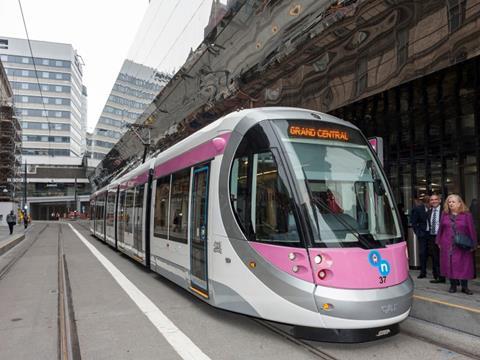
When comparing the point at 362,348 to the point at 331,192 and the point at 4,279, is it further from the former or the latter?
the point at 4,279

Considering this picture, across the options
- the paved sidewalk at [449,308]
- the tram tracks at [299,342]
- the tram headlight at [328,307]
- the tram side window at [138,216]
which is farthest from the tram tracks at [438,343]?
the tram side window at [138,216]

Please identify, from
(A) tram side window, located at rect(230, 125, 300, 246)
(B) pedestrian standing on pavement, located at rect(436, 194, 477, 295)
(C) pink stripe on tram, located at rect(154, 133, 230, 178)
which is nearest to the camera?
(A) tram side window, located at rect(230, 125, 300, 246)

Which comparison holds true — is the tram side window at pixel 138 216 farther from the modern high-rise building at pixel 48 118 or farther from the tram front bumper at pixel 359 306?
the modern high-rise building at pixel 48 118

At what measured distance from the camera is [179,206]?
8.05 meters

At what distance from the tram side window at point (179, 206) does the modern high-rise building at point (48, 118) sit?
8801 centimetres

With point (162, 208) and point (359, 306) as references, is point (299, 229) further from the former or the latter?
point (162, 208)

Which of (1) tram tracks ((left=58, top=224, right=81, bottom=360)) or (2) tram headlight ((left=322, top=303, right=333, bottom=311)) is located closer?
(2) tram headlight ((left=322, top=303, right=333, bottom=311))

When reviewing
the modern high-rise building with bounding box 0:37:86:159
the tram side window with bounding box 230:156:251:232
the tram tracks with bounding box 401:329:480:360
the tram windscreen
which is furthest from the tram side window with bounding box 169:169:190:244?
the modern high-rise building with bounding box 0:37:86:159

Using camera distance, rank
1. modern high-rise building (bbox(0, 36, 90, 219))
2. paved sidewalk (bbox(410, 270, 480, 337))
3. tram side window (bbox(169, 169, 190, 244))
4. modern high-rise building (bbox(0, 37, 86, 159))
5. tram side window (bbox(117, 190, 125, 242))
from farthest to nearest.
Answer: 1. modern high-rise building (bbox(0, 37, 86, 159))
2. modern high-rise building (bbox(0, 36, 90, 219))
3. tram side window (bbox(117, 190, 125, 242))
4. tram side window (bbox(169, 169, 190, 244))
5. paved sidewalk (bbox(410, 270, 480, 337))

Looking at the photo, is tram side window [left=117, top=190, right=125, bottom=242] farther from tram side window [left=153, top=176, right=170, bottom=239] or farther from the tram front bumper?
the tram front bumper

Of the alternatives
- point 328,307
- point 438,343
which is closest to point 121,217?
point 328,307

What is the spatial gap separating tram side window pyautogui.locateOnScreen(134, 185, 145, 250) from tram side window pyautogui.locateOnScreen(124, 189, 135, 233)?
29.6 inches

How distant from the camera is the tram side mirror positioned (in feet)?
18.8

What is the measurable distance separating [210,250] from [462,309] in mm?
3433
